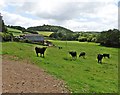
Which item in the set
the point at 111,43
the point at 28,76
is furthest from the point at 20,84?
the point at 111,43

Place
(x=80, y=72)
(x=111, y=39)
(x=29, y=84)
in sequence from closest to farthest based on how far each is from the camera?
(x=29, y=84) < (x=80, y=72) < (x=111, y=39)

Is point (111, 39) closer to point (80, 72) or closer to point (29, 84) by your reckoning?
point (80, 72)

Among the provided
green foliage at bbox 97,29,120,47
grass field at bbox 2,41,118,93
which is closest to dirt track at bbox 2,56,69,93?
grass field at bbox 2,41,118,93

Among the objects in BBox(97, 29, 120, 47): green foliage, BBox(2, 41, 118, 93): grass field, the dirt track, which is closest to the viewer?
the dirt track

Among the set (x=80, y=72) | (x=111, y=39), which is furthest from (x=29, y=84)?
(x=111, y=39)

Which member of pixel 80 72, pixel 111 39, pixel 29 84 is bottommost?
pixel 80 72

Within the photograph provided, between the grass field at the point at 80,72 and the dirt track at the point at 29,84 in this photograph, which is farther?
the grass field at the point at 80,72

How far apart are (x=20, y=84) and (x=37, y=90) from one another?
1279 mm

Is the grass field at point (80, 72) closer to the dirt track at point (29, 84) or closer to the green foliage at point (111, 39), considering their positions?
the dirt track at point (29, 84)

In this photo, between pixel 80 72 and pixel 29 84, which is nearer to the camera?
pixel 29 84

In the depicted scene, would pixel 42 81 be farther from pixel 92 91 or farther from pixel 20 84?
pixel 92 91

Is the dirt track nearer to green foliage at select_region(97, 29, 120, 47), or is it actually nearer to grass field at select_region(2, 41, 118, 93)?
grass field at select_region(2, 41, 118, 93)

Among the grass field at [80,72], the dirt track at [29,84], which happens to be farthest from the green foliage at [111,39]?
the dirt track at [29,84]

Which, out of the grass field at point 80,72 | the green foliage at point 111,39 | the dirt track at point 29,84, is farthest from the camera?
the green foliage at point 111,39
